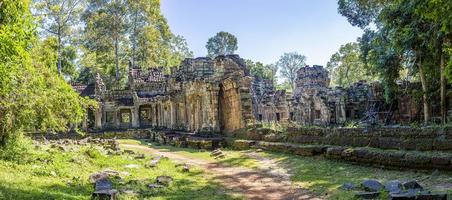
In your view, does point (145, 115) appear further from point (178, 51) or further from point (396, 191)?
point (396, 191)

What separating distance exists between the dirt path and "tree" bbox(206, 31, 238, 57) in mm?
57822

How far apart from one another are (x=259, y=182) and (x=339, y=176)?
6.39 feet

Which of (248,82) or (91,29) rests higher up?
(91,29)

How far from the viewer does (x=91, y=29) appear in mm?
41906

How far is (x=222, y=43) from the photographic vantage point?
7100 centimetres

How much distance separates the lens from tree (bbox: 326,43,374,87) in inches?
2247

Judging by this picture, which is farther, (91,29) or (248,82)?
(91,29)

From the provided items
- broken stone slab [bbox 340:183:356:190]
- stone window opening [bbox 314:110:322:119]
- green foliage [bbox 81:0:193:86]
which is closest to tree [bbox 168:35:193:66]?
green foliage [bbox 81:0:193:86]

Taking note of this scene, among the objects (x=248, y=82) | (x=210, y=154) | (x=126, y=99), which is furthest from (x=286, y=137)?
(x=126, y=99)

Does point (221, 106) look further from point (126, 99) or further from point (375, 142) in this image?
point (126, 99)

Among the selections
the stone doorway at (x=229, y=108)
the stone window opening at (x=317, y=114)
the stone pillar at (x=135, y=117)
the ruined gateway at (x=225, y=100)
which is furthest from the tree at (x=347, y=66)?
the stone doorway at (x=229, y=108)

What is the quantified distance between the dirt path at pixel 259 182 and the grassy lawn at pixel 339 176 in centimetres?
32

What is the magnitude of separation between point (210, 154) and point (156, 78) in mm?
24350

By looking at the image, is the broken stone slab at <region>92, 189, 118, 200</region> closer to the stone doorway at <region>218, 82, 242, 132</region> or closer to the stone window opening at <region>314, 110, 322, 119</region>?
the stone doorway at <region>218, 82, 242, 132</region>
